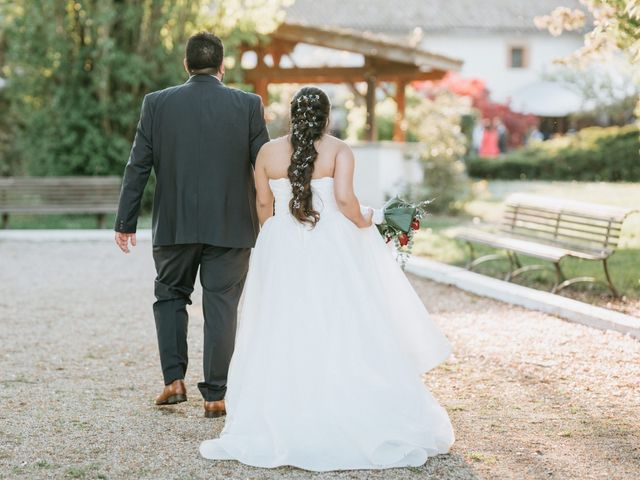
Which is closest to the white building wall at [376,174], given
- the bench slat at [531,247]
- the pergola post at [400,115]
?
the pergola post at [400,115]

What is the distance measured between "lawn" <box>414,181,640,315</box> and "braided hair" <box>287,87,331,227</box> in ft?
15.3

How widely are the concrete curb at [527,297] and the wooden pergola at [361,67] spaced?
7661 mm

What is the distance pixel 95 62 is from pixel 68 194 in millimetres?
2285

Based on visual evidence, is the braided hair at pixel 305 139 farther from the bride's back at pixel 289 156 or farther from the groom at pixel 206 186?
the groom at pixel 206 186

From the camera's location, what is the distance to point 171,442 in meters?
5.04

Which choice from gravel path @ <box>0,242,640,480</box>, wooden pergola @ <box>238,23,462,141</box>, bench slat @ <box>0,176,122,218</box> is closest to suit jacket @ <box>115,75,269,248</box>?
gravel path @ <box>0,242,640,480</box>

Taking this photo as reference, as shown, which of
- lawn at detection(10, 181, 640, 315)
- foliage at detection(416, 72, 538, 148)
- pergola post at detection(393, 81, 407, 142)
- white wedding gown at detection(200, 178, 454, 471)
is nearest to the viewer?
white wedding gown at detection(200, 178, 454, 471)

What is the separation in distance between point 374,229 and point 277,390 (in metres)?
0.99

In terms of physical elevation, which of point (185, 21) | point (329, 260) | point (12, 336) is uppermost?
point (185, 21)

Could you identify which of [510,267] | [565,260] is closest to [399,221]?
[510,267]

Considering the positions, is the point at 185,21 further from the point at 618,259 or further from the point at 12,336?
the point at 12,336

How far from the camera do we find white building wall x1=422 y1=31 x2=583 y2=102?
1714 inches

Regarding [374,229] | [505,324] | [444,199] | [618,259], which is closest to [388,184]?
[444,199]

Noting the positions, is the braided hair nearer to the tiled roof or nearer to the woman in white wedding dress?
the woman in white wedding dress
